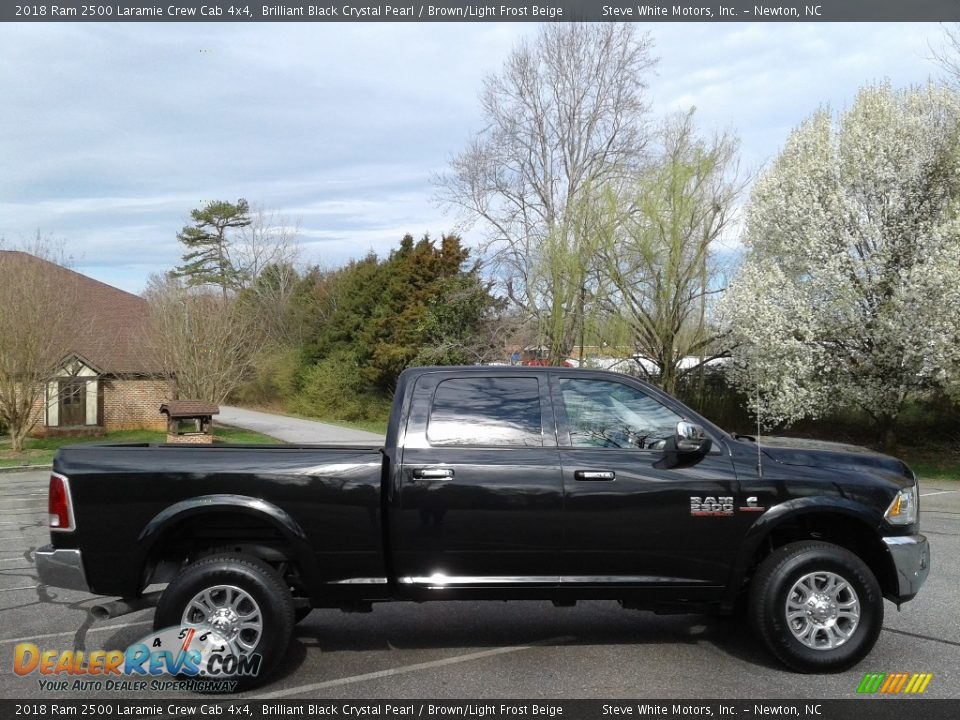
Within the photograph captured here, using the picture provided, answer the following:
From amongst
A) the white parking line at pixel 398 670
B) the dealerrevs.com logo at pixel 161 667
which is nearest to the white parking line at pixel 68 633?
the dealerrevs.com logo at pixel 161 667

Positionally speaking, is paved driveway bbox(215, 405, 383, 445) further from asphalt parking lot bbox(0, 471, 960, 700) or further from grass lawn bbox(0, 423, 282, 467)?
asphalt parking lot bbox(0, 471, 960, 700)

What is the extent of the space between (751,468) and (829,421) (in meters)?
22.4

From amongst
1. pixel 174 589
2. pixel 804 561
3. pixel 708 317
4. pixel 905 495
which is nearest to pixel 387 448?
pixel 174 589

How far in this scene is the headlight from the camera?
5.41 m

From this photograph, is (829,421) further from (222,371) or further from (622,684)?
(622,684)

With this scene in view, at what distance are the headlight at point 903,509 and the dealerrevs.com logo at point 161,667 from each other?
3.97m

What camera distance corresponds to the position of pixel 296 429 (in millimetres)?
32531

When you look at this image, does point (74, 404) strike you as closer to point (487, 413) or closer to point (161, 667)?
point (161, 667)

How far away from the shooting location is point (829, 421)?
2602 cm

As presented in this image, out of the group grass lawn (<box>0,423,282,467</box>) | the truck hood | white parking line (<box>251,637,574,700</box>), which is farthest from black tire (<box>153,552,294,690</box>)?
grass lawn (<box>0,423,282,467</box>)

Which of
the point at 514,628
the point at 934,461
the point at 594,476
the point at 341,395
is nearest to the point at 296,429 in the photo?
the point at 341,395

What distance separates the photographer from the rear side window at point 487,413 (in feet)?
18.1

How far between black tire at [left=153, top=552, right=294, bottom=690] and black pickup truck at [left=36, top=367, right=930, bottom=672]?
0.01 m

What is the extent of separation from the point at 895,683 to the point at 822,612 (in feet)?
1.79
